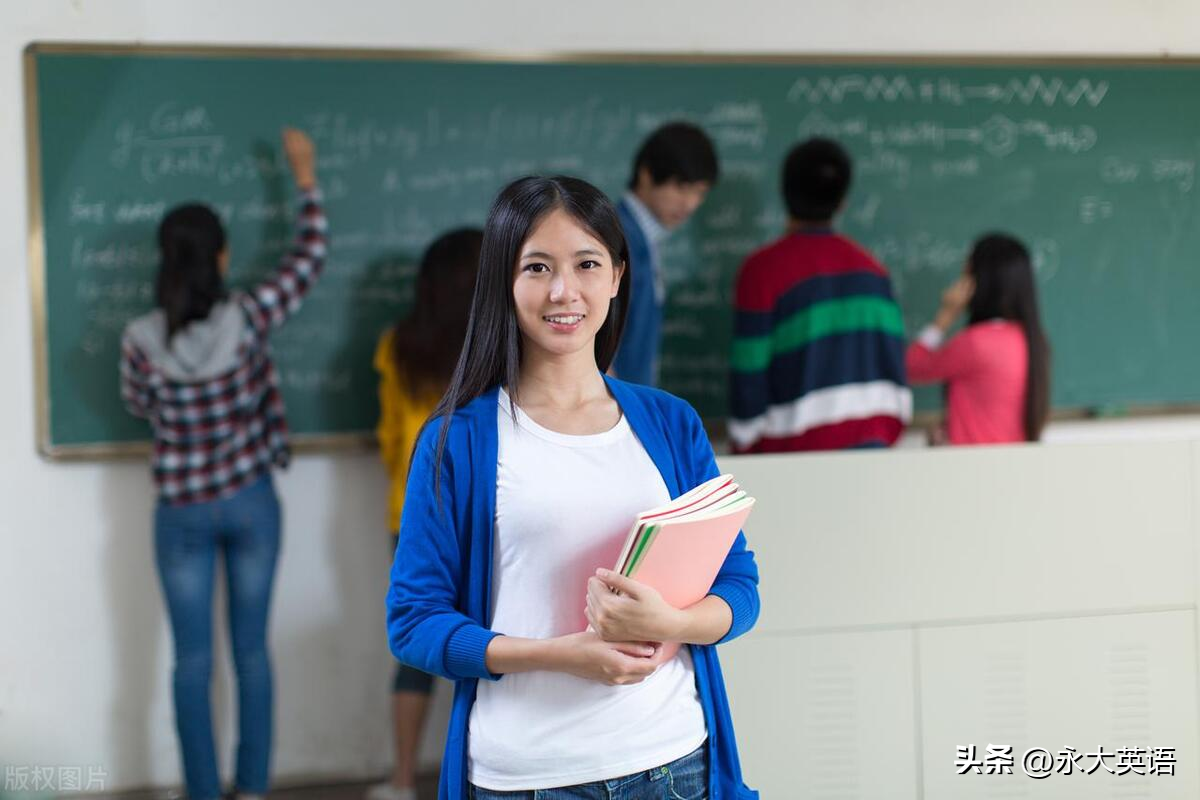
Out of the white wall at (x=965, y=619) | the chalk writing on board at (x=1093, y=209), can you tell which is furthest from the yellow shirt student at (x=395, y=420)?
the chalk writing on board at (x=1093, y=209)

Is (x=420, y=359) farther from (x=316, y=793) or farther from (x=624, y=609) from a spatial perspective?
(x=624, y=609)

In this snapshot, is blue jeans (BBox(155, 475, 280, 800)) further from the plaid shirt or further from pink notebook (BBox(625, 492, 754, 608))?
pink notebook (BBox(625, 492, 754, 608))

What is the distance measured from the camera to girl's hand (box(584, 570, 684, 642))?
1.27 m

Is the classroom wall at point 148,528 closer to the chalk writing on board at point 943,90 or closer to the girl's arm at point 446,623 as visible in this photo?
the chalk writing on board at point 943,90

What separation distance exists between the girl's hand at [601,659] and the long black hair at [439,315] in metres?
1.77

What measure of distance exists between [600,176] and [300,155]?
0.85 meters

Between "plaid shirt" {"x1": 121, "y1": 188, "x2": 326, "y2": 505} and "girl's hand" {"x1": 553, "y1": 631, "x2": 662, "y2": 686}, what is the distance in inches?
77.4

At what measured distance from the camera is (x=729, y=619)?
4.58ft

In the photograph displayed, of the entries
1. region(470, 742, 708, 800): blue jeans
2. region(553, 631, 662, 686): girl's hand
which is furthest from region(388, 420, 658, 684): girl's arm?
region(470, 742, 708, 800): blue jeans

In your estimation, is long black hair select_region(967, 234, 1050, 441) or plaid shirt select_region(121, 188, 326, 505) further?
long black hair select_region(967, 234, 1050, 441)

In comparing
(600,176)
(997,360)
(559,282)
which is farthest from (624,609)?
(600,176)

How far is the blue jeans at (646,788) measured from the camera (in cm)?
134

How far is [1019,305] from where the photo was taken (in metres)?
3.24

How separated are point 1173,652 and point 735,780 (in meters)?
1.29
